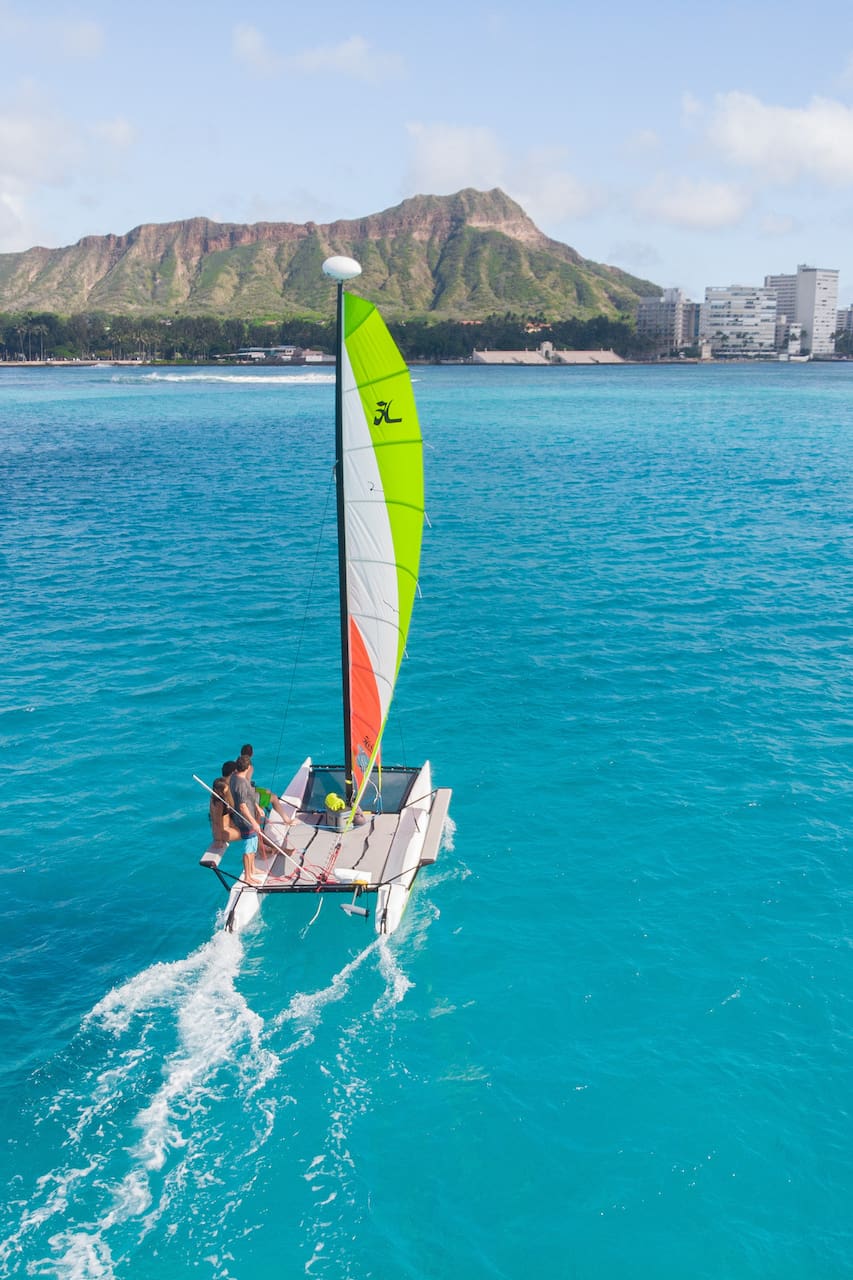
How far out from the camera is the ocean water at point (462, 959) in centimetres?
1362

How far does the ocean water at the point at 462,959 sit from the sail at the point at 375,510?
14.9 feet

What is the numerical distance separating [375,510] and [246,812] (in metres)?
6.61

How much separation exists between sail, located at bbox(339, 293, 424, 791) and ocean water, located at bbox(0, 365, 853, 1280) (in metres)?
4.55

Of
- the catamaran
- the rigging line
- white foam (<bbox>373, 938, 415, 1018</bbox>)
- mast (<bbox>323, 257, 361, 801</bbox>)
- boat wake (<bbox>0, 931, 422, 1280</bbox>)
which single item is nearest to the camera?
boat wake (<bbox>0, 931, 422, 1280</bbox>)

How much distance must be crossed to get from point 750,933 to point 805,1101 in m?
4.37

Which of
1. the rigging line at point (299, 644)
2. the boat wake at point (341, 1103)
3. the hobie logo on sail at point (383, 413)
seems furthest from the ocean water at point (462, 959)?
the hobie logo on sail at point (383, 413)

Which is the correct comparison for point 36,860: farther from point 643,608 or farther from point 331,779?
point 643,608

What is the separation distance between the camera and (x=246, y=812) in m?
19.3

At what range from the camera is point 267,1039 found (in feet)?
54.7

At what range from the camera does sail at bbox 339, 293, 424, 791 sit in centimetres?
1878

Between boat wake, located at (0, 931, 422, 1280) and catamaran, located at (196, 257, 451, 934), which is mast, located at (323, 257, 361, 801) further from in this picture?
boat wake, located at (0, 931, 422, 1280)

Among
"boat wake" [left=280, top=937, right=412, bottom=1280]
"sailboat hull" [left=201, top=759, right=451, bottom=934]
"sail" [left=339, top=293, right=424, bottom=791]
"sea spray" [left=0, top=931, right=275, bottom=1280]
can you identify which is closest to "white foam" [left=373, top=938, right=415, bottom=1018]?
"boat wake" [left=280, top=937, right=412, bottom=1280]

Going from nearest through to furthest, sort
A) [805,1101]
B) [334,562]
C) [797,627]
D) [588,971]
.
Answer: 1. [805,1101]
2. [588,971]
3. [797,627]
4. [334,562]

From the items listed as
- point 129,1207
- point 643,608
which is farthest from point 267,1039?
point 643,608
